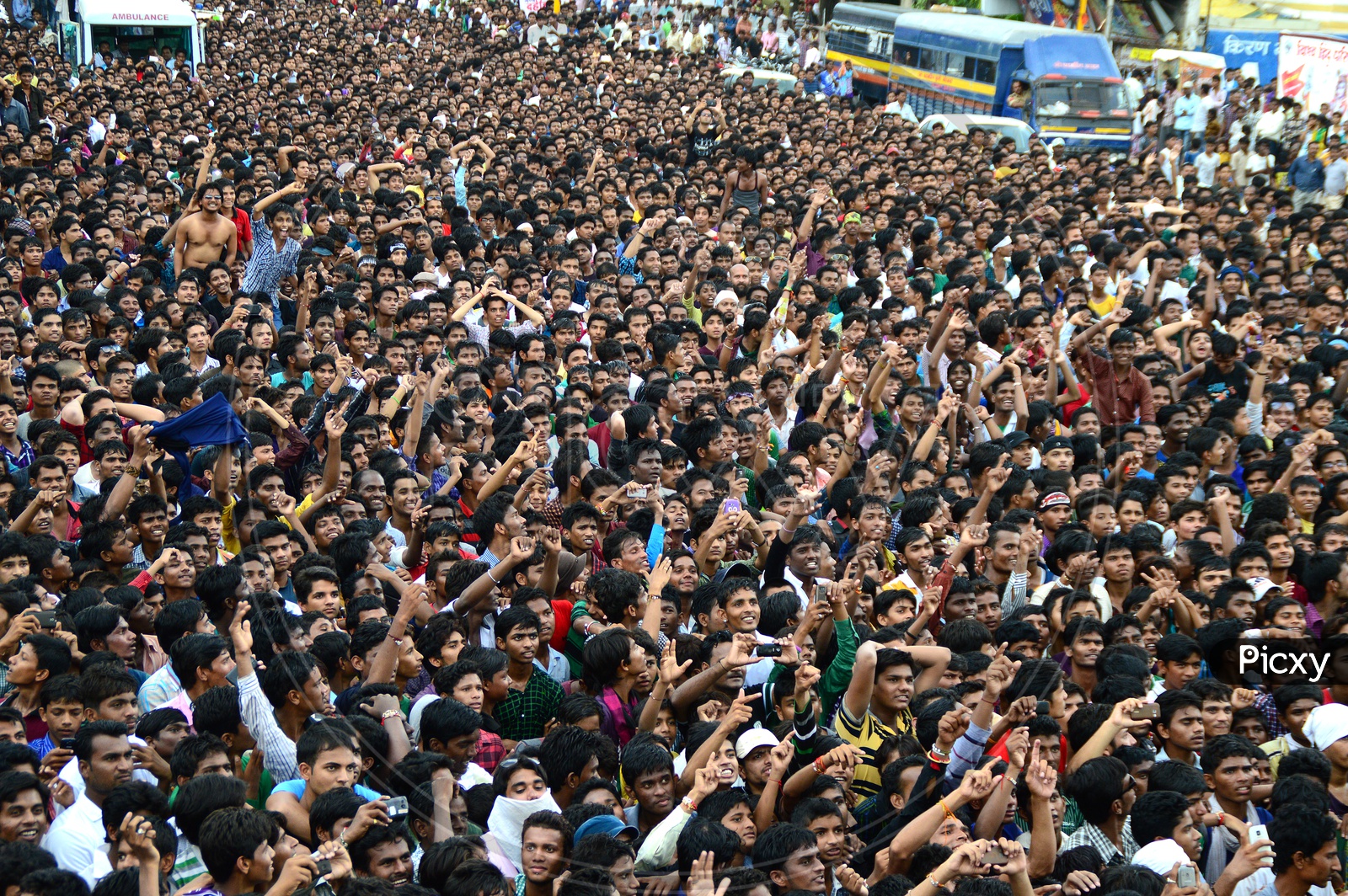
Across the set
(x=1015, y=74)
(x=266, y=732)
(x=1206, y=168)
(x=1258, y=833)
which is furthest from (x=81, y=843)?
(x=1015, y=74)

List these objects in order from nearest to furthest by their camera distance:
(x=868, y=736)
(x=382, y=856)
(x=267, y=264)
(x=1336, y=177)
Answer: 1. (x=382, y=856)
2. (x=868, y=736)
3. (x=267, y=264)
4. (x=1336, y=177)

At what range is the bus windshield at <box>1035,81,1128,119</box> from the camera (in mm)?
20469

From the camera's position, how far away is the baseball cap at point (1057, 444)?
8.23m

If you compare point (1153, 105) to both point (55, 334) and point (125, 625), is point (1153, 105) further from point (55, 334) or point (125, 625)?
point (125, 625)

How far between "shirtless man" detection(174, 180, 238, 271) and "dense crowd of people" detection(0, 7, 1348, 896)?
0.10 feet

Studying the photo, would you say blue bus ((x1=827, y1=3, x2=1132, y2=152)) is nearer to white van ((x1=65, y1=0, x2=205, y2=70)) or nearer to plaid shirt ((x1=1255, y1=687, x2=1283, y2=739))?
white van ((x1=65, y1=0, x2=205, y2=70))

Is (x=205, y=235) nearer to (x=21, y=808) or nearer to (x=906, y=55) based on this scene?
(x=21, y=808)

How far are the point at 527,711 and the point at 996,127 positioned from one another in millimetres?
15976

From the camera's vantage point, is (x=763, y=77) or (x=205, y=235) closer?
(x=205, y=235)

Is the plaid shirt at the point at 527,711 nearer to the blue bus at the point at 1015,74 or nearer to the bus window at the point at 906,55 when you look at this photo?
the blue bus at the point at 1015,74

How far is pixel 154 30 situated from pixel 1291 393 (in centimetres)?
1792

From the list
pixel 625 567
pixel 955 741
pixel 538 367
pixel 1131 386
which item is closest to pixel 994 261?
pixel 1131 386

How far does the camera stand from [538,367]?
868cm

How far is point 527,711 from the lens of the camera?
5.36 meters
